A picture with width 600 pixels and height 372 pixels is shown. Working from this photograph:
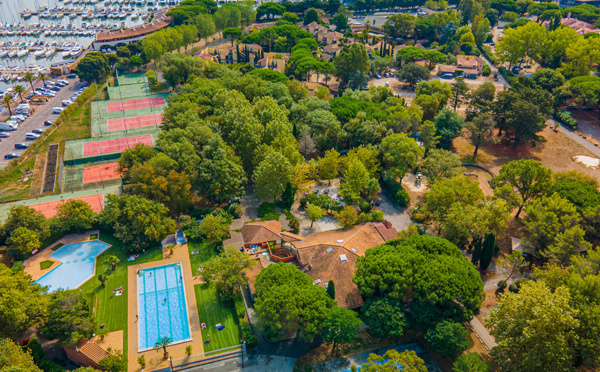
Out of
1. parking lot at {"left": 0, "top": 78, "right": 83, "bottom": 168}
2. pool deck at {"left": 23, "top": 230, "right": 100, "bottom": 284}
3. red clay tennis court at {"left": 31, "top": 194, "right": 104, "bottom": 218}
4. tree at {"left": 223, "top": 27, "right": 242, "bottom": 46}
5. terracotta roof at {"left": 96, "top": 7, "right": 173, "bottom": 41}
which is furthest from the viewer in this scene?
tree at {"left": 223, "top": 27, "right": 242, "bottom": 46}

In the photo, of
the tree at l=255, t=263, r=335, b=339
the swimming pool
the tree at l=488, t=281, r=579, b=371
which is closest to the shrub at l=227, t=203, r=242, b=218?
the swimming pool

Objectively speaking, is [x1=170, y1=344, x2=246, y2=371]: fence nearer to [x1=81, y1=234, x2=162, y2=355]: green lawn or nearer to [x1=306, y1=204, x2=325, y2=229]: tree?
[x1=81, y1=234, x2=162, y2=355]: green lawn

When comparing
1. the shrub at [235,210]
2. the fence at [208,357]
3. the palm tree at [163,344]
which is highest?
the shrub at [235,210]

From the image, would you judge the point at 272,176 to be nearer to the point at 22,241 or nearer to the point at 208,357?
the point at 208,357

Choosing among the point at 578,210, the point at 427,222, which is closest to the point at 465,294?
the point at 427,222

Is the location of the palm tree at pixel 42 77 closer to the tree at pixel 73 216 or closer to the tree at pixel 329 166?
the tree at pixel 73 216

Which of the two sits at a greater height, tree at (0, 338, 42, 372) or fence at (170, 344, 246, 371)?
tree at (0, 338, 42, 372)

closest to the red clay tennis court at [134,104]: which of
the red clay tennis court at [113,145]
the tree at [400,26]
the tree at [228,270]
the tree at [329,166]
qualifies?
the red clay tennis court at [113,145]

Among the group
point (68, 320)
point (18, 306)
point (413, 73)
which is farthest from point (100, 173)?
point (413, 73)
